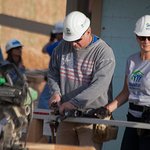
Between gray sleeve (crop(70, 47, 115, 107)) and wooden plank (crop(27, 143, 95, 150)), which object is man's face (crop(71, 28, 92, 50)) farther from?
wooden plank (crop(27, 143, 95, 150))

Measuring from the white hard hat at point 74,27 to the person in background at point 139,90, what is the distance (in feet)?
1.68

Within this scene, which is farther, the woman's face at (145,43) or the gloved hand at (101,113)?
the gloved hand at (101,113)

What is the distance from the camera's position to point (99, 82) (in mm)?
5789

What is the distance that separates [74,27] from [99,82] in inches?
22.9

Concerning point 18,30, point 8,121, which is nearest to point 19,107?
point 8,121

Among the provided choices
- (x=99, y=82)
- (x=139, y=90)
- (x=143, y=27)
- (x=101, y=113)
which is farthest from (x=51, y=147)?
(x=143, y=27)

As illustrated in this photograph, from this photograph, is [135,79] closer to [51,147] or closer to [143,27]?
[143,27]

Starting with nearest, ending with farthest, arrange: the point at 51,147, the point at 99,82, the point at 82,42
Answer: the point at 51,147, the point at 99,82, the point at 82,42

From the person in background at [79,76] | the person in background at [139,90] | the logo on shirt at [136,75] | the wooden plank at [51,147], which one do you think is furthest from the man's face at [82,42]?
the wooden plank at [51,147]

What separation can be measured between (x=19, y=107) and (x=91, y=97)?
82cm

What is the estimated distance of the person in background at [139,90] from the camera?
5.64 meters

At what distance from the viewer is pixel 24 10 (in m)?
17.2

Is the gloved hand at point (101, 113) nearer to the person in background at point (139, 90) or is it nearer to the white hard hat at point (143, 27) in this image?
the person in background at point (139, 90)

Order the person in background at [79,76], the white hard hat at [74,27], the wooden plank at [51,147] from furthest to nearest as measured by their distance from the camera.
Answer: the white hard hat at [74,27], the person in background at [79,76], the wooden plank at [51,147]
